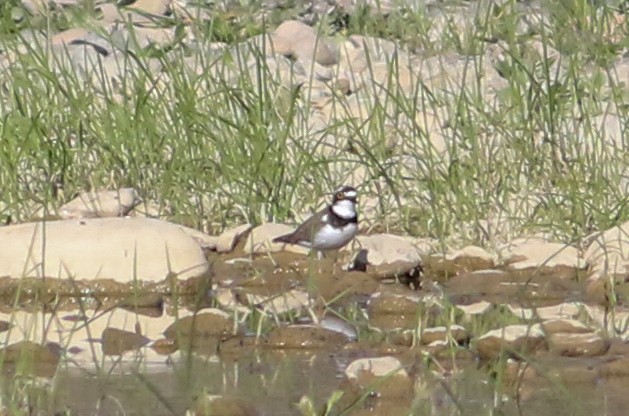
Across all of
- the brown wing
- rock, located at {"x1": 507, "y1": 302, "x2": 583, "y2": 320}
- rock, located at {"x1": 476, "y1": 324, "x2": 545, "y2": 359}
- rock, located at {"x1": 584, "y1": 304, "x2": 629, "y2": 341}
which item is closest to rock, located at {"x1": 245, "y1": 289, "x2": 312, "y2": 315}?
the brown wing

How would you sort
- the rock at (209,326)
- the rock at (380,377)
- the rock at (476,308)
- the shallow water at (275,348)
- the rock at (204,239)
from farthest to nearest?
1. the rock at (204,239)
2. the rock at (476,308)
3. the rock at (209,326)
4. the rock at (380,377)
5. the shallow water at (275,348)

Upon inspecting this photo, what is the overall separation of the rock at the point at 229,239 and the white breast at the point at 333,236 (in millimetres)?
457

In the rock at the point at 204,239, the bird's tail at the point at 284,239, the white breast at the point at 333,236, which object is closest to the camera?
the white breast at the point at 333,236

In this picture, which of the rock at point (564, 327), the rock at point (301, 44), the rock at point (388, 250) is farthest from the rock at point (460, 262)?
the rock at point (301, 44)

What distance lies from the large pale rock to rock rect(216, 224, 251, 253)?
26.0 inches

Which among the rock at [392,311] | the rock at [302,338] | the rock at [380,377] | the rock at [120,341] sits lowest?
the rock at [392,311]

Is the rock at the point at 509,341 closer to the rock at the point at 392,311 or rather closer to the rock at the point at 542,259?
the rock at the point at 392,311

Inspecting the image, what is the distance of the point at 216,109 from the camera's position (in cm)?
789

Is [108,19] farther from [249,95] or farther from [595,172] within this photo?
[595,172]

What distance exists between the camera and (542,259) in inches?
279

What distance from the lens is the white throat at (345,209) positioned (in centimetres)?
709

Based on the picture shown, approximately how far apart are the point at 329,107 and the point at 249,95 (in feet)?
4.94

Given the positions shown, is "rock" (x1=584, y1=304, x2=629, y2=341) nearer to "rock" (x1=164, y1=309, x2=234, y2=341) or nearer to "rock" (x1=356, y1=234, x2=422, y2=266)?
"rock" (x1=356, y1=234, x2=422, y2=266)

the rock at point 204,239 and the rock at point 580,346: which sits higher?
the rock at point 580,346
